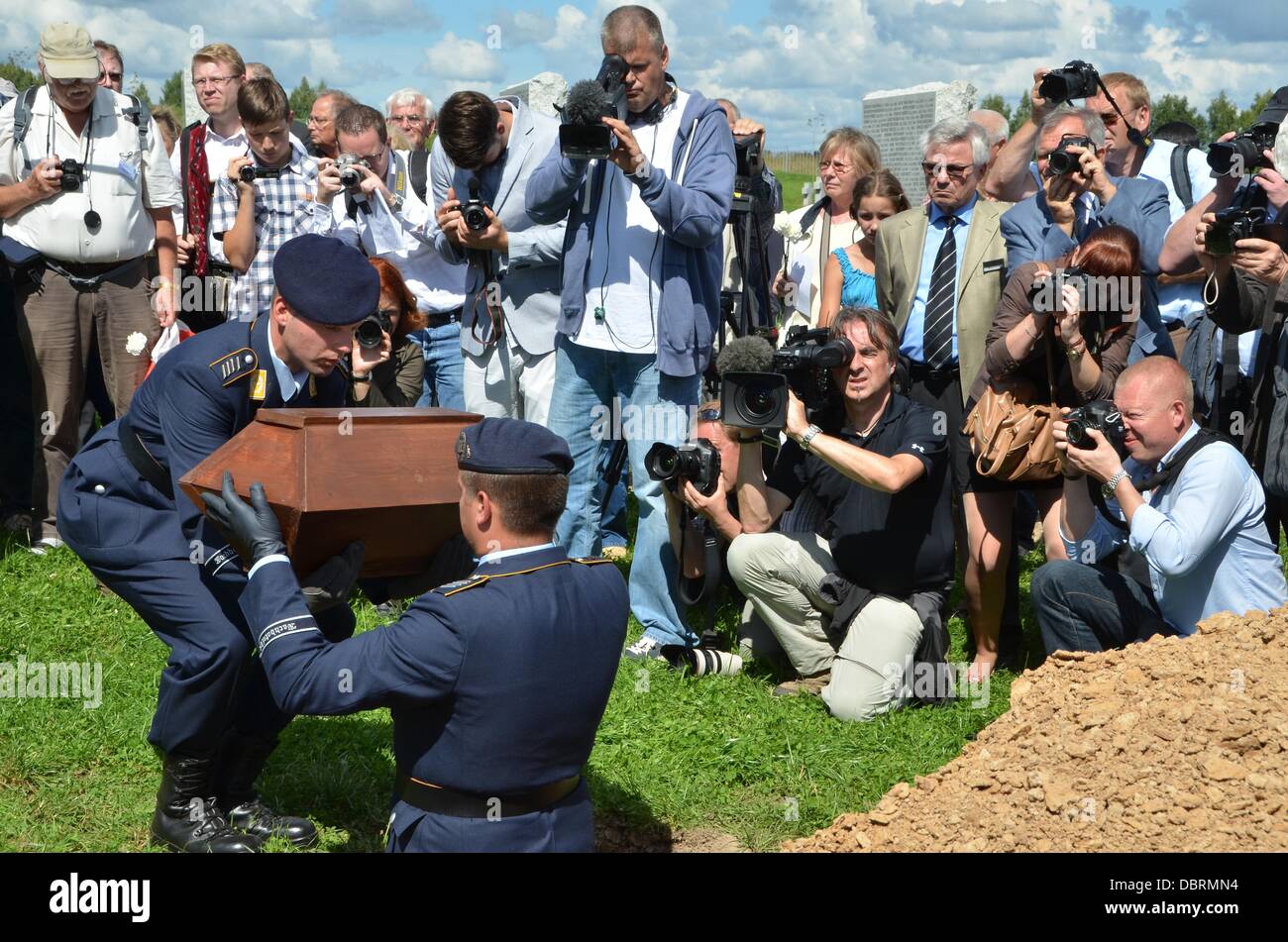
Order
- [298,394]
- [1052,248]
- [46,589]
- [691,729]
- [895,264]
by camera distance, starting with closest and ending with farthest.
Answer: [298,394] < [691,729] < [1052,248] < [895,264] < [46,589]

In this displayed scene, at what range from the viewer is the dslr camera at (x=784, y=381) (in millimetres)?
5758

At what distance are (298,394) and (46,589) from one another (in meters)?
3.55

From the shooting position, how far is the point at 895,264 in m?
6.63

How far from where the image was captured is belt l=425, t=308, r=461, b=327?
780 centimetres

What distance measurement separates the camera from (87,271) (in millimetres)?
7652

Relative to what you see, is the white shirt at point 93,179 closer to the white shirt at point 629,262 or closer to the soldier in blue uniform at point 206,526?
the white shirt at point 629,262

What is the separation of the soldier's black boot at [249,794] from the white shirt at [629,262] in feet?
7.98

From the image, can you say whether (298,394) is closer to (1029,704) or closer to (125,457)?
(125,457)

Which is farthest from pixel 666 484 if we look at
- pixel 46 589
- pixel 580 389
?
pixel 46 589

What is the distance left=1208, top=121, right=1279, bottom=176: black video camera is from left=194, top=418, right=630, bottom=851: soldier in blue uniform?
3.32 m

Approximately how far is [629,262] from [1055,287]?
189 cm

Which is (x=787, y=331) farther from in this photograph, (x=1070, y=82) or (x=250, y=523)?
(x=250, y=523)

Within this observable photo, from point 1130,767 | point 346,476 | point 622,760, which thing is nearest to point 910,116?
point 622,760

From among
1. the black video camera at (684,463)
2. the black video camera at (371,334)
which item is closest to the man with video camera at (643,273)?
the black video camera at (684,463)
